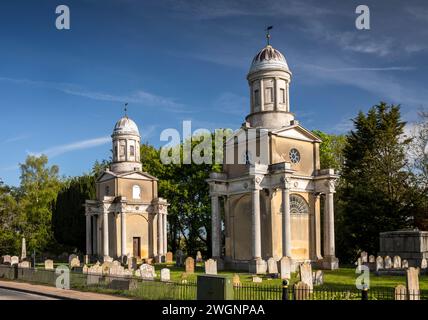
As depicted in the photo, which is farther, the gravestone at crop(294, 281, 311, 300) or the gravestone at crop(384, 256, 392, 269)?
the gravestone at crop(384, 256, 392, 269)

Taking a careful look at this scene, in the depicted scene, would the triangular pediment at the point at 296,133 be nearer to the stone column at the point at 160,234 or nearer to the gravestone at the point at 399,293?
the gravestone at the point at 399,293

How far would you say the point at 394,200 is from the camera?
A: 40.9 m

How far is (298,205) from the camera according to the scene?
1420 inches

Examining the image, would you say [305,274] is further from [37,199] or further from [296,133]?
[37,199]

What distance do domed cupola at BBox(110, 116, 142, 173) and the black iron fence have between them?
27140 millimetres

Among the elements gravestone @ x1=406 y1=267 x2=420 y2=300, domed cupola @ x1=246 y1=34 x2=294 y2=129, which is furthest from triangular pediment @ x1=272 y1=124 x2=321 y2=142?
gravestone @ x1=406 y1=267 x2=420 y2=300

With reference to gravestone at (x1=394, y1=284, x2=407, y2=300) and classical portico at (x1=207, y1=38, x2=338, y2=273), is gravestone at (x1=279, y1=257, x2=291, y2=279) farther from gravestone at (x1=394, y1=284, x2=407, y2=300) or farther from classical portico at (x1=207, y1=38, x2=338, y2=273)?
gravestone at (x1=394, y1=284, x2=407, y2=300)

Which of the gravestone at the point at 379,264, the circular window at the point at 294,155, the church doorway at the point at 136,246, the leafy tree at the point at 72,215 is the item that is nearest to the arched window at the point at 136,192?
the church doorway at the point at 136,246

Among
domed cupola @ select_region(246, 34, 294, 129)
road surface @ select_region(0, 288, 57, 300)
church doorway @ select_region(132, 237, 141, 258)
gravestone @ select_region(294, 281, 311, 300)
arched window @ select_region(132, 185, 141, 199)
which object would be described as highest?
domed cupola @ select_region(246, 34, 294, 129)

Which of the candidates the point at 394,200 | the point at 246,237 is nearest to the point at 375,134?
the point at 394,200

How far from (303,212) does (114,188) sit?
2334cm

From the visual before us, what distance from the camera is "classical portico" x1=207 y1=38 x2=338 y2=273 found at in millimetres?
34062

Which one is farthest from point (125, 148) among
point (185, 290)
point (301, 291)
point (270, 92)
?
point (301, 291)
